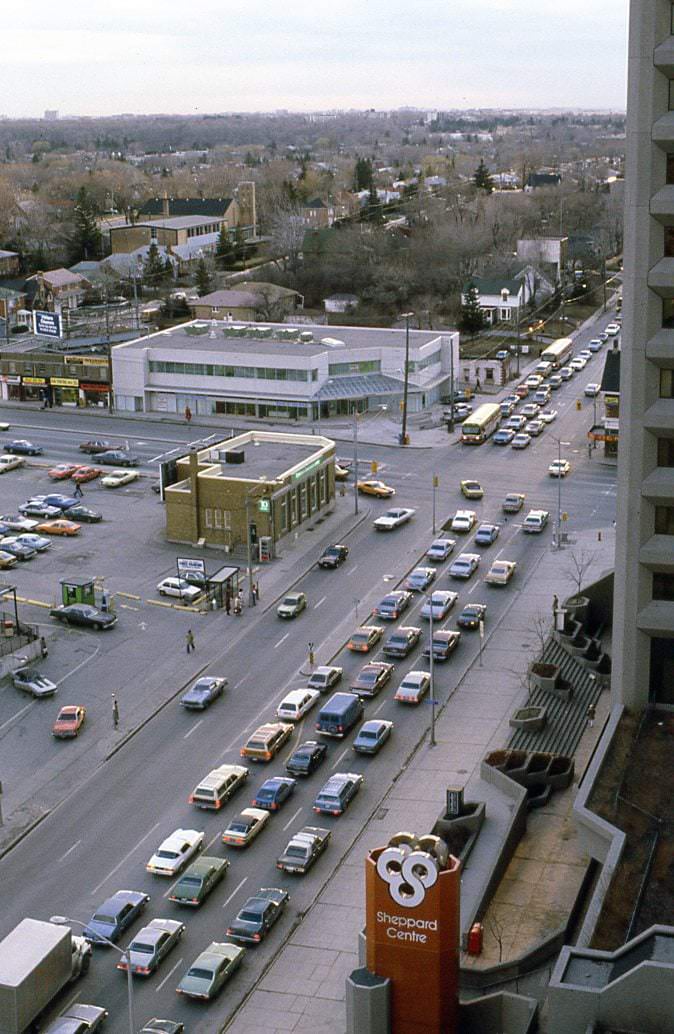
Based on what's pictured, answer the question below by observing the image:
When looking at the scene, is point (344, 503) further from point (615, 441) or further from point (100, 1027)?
point (100, 1027)

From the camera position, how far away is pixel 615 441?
90875 mm

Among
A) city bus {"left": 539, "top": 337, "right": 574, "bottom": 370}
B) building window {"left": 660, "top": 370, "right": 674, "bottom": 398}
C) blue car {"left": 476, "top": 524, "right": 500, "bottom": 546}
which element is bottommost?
blue car {"left": 476, "top": 524, "right": 500, "bottom": 546}

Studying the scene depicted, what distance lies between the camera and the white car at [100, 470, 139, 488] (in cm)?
8644

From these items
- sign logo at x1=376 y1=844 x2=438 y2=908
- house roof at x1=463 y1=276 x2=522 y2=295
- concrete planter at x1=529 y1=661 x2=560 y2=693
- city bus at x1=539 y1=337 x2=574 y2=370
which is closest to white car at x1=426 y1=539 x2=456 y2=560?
concrete planter at x1=529 y1=661 x2=560 y2=693

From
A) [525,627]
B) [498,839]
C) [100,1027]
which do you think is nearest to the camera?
[100,1027]

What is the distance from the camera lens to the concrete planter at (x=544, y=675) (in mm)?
54469

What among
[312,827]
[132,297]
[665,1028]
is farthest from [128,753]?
[132,297]

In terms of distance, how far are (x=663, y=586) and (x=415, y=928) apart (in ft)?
57.7

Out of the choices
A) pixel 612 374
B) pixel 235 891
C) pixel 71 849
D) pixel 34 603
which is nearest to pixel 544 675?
pixel 235 891

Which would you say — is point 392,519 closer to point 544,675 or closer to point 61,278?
point 544,675

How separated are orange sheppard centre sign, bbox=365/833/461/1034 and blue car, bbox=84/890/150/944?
31.5ft

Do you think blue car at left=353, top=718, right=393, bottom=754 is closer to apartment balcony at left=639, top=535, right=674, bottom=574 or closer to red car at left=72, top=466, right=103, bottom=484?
apartment balcony at left=639, top=535, right=674, bottom=574

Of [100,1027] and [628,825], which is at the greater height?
[628,825]

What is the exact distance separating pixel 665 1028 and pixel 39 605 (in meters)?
43.2
